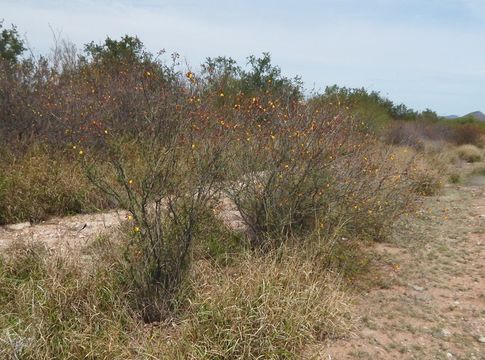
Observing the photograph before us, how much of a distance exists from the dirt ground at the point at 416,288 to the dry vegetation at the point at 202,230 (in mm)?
233

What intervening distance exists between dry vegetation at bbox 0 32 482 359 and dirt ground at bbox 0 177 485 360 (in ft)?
0.77

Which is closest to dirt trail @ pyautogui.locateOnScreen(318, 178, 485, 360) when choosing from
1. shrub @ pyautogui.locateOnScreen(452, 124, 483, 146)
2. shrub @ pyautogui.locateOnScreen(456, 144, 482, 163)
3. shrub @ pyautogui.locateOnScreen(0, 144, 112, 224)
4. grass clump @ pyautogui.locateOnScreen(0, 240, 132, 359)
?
grass clump @ pyautogui.locateOnScreen(0, 240, 132, 359)

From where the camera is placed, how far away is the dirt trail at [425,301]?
3379 mm

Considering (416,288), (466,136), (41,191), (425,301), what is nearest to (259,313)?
(425,301)

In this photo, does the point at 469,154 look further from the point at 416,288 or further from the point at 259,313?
the point at 259,313

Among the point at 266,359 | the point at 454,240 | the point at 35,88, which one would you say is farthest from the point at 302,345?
the point at 35,88

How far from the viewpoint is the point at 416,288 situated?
454cm

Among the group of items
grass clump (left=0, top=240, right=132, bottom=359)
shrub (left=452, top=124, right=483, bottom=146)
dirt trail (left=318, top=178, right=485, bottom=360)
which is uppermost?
shrub (left=452, top=124, right=483, bottom=146)

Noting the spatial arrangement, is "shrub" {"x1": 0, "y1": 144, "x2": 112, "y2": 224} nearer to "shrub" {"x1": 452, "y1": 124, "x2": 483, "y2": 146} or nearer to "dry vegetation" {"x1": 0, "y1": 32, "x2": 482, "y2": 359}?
"dry vegetation" {"x1": 0, "y1": 32, "x2": 482, "y2": 359}

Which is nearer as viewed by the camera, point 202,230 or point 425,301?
point 425,301

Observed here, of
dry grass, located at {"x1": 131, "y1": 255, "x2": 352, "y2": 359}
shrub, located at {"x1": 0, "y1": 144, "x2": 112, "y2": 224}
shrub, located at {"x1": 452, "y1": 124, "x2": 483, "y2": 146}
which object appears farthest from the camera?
shrub, located at {"x1": 452, "y1": 124, "x2": 483, "y2": 146}

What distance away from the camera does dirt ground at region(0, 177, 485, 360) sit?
3.40 meters

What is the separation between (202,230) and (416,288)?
2.34 meters

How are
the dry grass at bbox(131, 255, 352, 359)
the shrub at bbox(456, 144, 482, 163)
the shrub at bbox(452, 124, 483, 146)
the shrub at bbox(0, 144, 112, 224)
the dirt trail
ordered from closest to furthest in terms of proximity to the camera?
the dry grass at bbox(131, 255, 352, 359) < the dirt trail < the shrub at bbox(0, 144, 112, 224) < the shrub at bbox(456, 144, 482, 163) < the shrub at bbox(452, 124, 483, 146)
